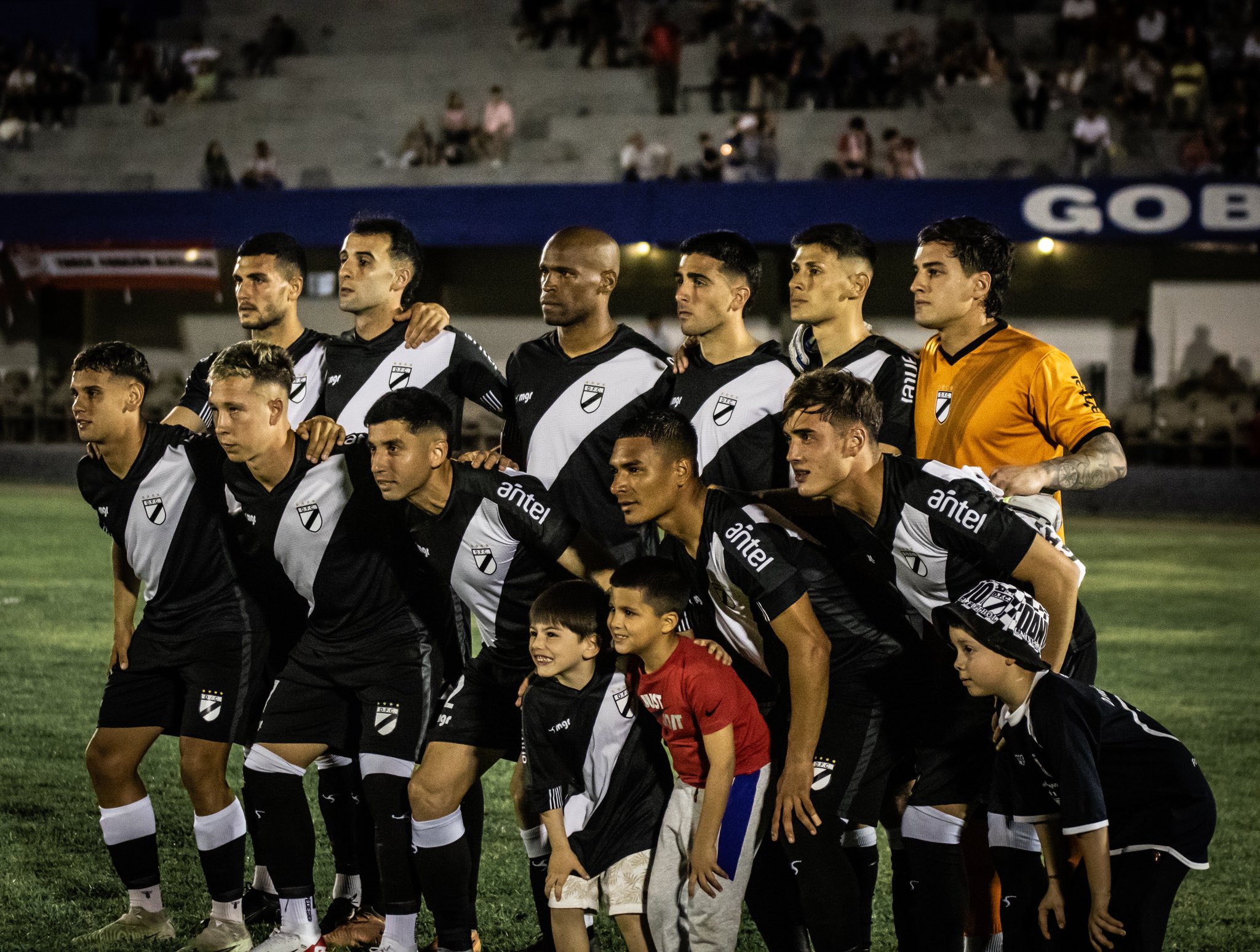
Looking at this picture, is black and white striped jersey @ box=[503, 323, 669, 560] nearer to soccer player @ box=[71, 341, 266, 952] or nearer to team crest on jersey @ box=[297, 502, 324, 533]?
team crest on jersey @ box=[297, 502, 324, 533]

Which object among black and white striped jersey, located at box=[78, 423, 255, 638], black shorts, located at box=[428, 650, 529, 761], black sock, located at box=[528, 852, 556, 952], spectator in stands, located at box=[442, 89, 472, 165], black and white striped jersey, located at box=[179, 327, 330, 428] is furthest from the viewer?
spectator in stands, located at box=[442, 89, 472, 165]

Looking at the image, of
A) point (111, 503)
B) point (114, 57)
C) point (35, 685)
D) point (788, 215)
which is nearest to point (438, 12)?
point (114, 57)

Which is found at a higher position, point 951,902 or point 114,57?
point 114,57

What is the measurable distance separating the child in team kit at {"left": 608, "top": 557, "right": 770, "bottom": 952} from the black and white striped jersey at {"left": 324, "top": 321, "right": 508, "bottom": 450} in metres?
1.64

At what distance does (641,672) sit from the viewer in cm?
446

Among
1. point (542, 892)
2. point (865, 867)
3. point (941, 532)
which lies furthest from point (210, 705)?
point (941, 532)

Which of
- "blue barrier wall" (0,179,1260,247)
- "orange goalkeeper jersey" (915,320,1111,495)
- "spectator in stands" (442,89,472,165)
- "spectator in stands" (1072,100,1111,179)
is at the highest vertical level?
"spectator in stands" (442,89,472,165)

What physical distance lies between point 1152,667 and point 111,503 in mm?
7353

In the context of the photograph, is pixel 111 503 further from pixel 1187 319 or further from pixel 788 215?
pixel 1187 319

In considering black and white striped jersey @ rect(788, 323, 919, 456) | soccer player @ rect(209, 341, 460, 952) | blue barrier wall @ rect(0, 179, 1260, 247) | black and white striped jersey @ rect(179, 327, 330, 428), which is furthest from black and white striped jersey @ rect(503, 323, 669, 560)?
blue barrier wall @ rect(0, 179, 1260, 247)

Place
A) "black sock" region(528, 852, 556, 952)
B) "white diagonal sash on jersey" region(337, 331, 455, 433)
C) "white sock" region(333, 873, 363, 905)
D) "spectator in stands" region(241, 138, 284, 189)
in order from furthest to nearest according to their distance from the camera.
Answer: "spectator in stands" region(241, 138, 284, 189) < "white diagonal sash on jersey" region(337, 331, 455, 433) < "white sock" region(333, 873, 363, 905) < "black sock" region(528, 852, 556, 952)

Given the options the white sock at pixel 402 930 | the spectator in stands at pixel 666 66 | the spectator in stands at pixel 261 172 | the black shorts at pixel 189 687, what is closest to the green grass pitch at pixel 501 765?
the white sock at pixel 402 930

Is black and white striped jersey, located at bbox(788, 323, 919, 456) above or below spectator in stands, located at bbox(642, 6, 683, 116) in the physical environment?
below

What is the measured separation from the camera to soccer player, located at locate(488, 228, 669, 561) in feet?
17.6
